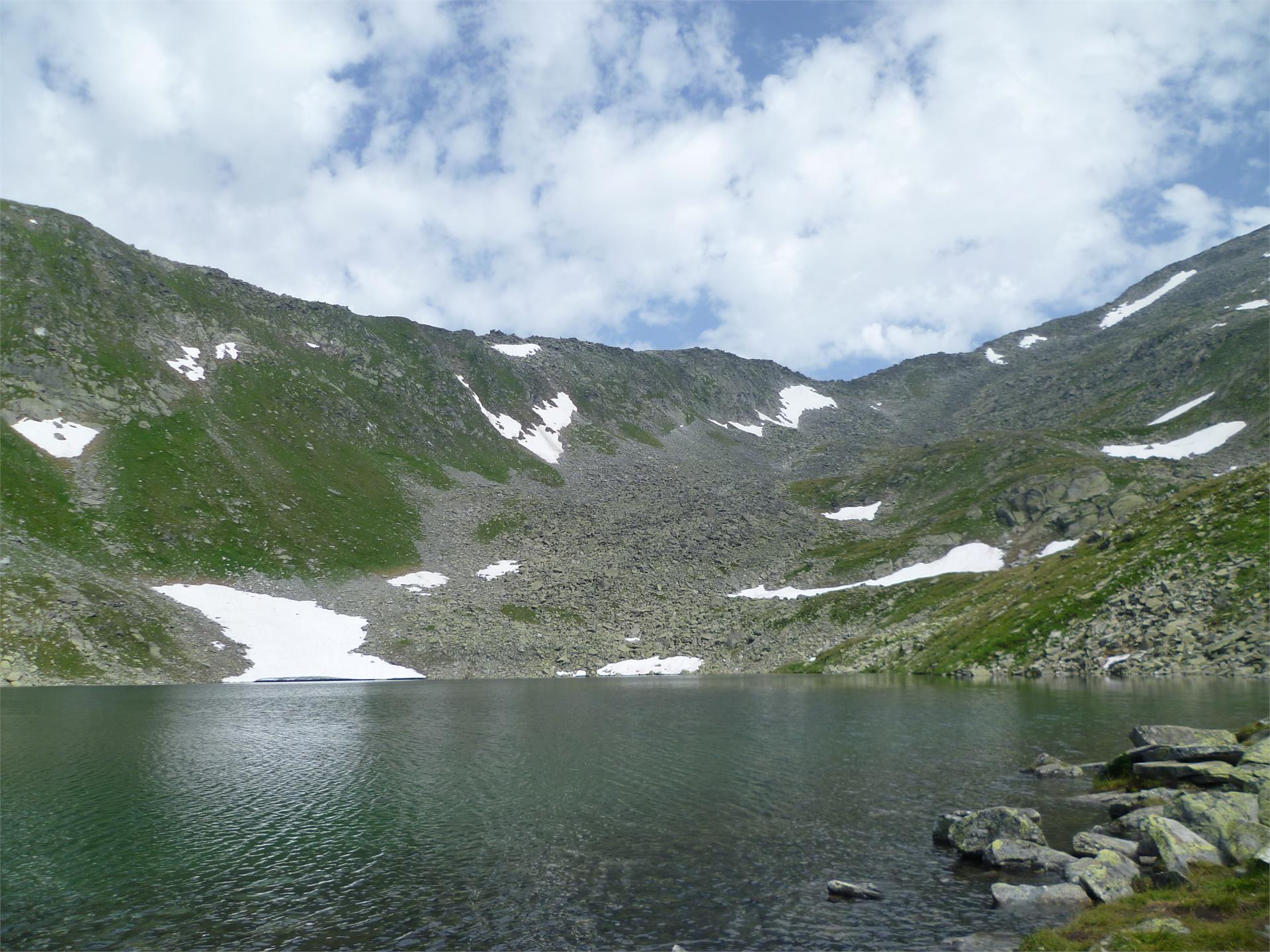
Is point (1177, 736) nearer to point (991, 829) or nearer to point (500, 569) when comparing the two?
point (991, 829)

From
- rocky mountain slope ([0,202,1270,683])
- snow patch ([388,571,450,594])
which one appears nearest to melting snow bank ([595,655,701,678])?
rocky mountain slope ([0,202,1270,683])

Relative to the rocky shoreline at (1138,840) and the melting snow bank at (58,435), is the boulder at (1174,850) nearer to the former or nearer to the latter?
the rocky shoreline at (1138,840)

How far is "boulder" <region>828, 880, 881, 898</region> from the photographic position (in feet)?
74.4

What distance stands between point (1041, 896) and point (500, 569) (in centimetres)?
14596

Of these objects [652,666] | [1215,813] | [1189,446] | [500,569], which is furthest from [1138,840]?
[1189,446]

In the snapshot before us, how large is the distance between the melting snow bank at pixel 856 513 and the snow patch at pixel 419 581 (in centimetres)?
9613

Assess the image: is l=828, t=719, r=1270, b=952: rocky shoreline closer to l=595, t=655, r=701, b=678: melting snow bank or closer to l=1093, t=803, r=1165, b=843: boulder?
l=1093, t=803, r=1165, b=843: boulder

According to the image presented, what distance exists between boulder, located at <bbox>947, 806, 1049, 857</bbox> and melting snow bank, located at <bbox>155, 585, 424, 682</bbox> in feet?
341

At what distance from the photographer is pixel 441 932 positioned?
20922mm

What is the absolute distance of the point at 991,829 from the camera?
26453 mm

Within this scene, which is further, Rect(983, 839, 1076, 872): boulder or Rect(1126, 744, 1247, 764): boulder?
Rect(1126, 744, 1247, 764): boulder

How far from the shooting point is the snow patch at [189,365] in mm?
180625

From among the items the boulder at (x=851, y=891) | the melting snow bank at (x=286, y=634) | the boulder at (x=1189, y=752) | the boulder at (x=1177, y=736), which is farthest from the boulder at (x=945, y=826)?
the melting snow bank at (x=286, y=634)

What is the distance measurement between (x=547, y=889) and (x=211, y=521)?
141 m
